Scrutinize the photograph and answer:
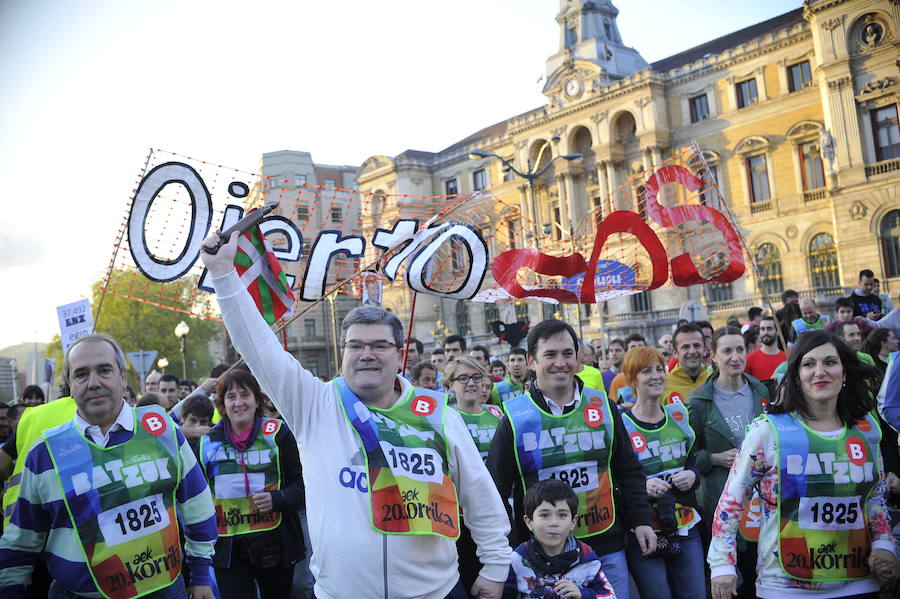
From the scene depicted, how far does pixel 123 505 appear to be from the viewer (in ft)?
11.5

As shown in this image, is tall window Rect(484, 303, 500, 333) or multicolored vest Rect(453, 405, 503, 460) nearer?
multicolored vest Rect(453, 405, 503, 460)

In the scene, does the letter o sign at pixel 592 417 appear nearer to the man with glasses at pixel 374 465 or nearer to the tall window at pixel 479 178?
the man with glasses at pixel 374 465

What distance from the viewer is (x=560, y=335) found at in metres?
4.31

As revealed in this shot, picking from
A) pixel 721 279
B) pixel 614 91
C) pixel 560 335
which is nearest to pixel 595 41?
pixel 614 91

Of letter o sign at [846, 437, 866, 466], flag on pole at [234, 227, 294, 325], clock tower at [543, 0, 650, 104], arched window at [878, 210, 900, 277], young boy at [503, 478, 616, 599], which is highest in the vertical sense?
clock tower at [543, 0, 650, 104]

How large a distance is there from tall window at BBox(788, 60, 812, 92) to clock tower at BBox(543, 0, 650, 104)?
10657 mm

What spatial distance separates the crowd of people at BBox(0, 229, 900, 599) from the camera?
10.1 feet

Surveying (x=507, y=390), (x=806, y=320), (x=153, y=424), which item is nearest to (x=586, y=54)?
(x=806, y=320)

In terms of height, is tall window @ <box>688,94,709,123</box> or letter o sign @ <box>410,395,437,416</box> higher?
tall window @ <box>688,94,709,123</box>

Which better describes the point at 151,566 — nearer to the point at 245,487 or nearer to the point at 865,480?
the point at 245,487

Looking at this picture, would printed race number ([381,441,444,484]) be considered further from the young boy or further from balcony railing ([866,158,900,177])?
balcony railing ([866,158,900,177])

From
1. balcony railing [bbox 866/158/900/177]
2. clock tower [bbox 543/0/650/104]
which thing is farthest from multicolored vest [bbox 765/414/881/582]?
clock tower [bbox 543/0/650/104]

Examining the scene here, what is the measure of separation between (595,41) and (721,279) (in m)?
45.0

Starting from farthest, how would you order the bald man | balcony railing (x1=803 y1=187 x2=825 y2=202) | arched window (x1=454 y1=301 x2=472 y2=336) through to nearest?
arched window (x1=454 y1=301 x2=472 y2=336) → balcony railing (x1=803 y1=187 x2=825 y2=202) → the bald man
